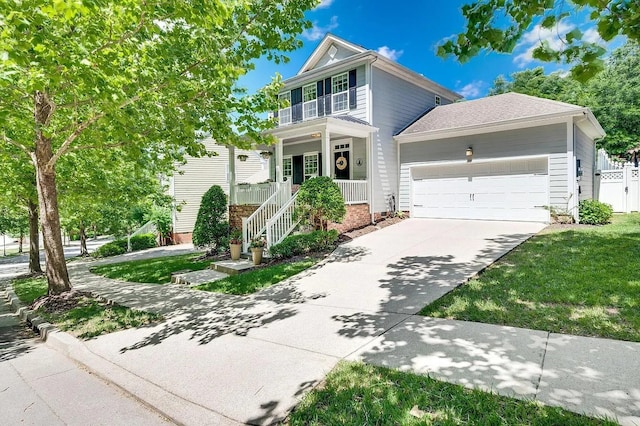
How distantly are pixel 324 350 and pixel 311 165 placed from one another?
43.4ft

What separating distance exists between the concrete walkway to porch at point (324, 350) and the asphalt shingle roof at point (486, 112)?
7258mm

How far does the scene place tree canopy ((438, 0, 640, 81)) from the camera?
8.41 feet

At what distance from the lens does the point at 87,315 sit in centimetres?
630

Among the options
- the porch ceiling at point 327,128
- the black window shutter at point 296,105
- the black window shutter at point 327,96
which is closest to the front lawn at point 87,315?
the porch ceiling at point 327,128

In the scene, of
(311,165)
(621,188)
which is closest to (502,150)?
(621,188)

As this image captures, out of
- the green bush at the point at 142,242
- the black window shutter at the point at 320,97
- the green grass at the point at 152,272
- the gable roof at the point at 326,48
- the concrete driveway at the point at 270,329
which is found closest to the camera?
the concrete driveway at the point at 270,329

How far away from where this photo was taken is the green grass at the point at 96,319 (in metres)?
5.59

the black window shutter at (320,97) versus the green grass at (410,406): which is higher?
the black window shutter at (320,97)

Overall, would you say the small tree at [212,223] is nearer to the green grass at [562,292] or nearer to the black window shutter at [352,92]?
the black window shutter at [352,92]

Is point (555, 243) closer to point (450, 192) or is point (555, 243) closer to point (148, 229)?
point (450, 192)

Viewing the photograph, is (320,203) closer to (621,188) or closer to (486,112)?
(486,112)

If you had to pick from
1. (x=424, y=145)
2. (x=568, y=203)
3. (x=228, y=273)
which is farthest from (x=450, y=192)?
(x=228, y=273)

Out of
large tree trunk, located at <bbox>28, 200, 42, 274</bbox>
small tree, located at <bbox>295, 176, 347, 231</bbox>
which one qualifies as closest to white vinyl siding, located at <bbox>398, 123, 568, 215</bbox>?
small tree, located at <bbox>295, 176, 347, 231</bbox>

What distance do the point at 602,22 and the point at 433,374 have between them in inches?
128
